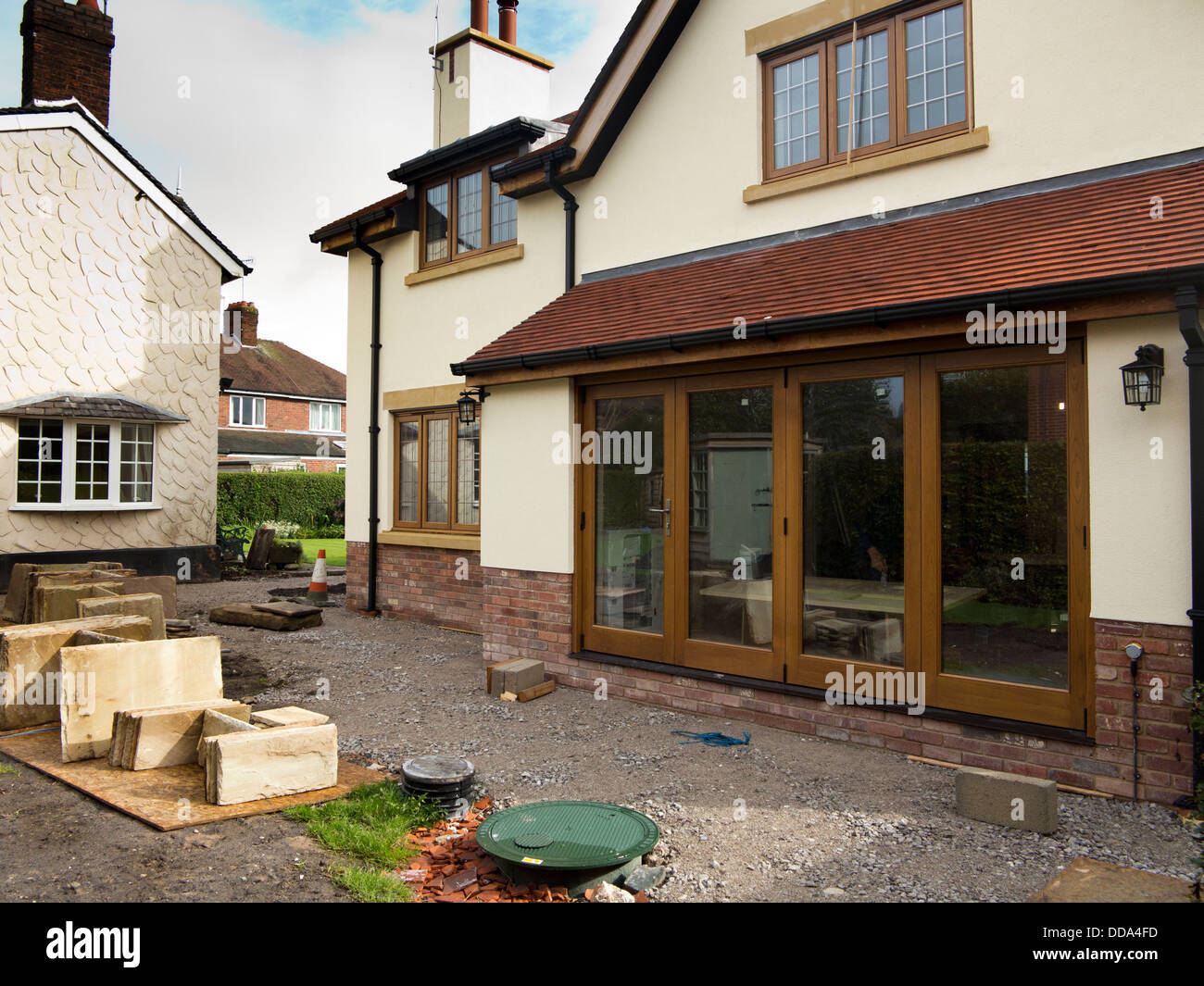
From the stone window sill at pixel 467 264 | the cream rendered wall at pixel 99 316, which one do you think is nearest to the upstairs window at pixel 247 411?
the cream rendered wall at pixel 99 316

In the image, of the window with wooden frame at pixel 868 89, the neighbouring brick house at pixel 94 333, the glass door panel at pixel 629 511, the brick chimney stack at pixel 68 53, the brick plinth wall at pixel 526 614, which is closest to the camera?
the window with wooden frame at pixel 868 89

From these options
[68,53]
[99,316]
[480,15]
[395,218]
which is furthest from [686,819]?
[68,53]

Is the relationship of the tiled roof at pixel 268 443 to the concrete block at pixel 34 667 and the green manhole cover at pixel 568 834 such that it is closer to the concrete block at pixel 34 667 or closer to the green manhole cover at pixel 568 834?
the concrete block at pixel 34 667

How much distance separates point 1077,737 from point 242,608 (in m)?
11.3

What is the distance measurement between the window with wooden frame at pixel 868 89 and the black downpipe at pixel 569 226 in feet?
8.36

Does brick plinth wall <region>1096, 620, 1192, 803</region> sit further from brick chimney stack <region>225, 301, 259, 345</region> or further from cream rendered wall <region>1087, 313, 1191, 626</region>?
brick chimney stack <region>225, 301, 259, 345</region>

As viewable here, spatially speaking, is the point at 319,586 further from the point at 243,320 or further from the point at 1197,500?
the point at 243,320

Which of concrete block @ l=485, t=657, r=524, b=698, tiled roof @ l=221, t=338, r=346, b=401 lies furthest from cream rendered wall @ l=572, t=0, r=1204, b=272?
tiled roof @ l=221, t=338, r=346, b=401

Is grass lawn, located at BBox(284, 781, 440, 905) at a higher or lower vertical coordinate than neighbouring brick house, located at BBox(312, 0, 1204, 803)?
lower

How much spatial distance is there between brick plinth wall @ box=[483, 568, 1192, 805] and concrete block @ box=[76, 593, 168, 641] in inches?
156

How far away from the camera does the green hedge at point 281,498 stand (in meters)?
27.1

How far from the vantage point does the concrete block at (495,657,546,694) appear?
7.98 meters
